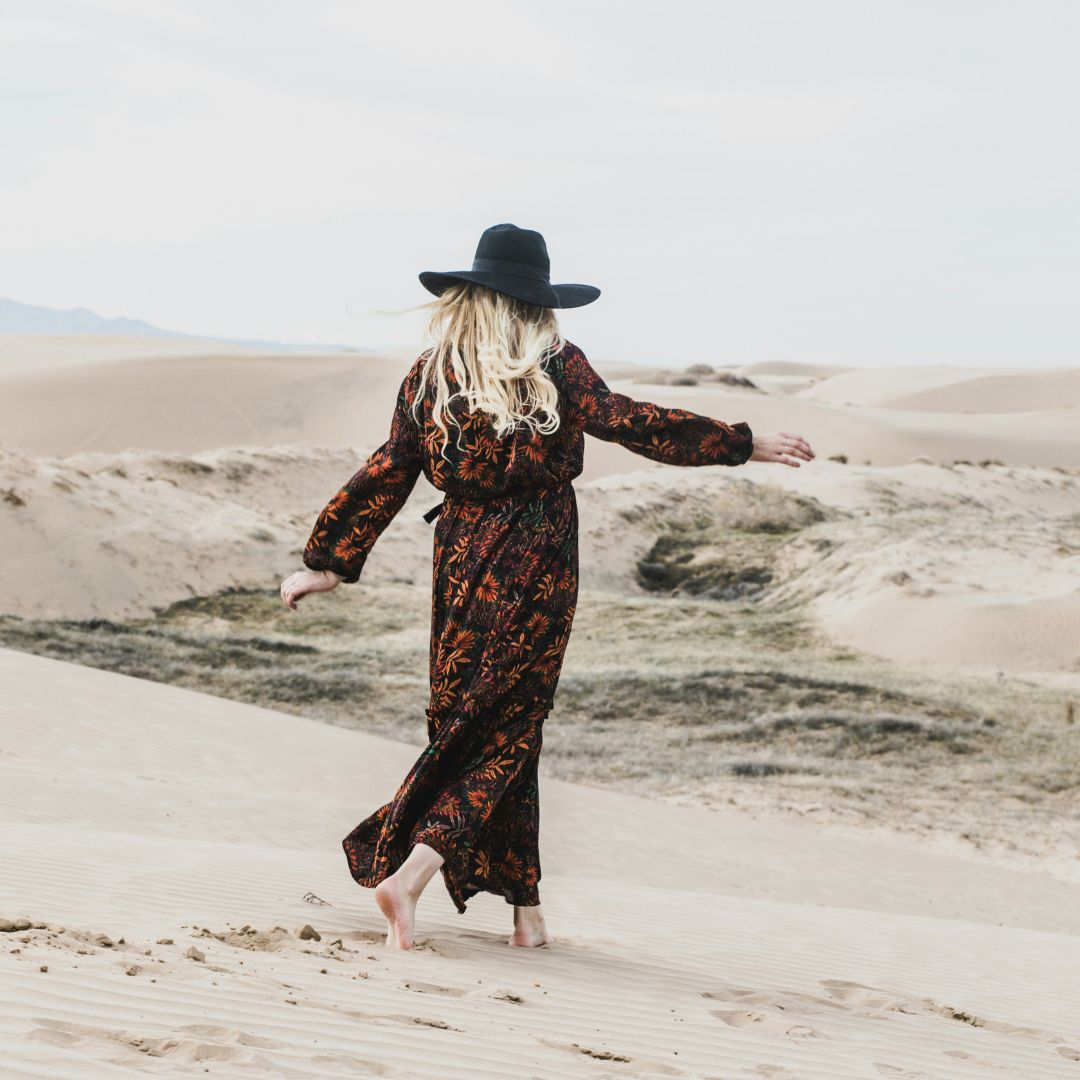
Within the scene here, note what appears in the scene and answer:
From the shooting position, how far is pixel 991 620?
1659cm

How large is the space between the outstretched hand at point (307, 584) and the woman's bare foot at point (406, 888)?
79 centimetres

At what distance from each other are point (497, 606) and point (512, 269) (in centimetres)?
94

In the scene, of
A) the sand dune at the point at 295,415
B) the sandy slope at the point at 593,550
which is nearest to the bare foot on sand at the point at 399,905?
the sandy slope at the point at 593,550

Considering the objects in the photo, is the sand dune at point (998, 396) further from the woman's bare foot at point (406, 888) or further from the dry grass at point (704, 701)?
the woman's bare foot at point (406, 888)

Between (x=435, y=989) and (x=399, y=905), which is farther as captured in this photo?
(x=399, y=905)

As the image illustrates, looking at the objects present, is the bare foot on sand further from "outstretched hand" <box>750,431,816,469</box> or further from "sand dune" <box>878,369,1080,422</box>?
"sand dune" <box>878,369,1080,422</box>

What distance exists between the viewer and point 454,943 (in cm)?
423

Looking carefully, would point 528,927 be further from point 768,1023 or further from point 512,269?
point 512,269

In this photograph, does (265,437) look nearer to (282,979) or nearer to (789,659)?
(789,659)

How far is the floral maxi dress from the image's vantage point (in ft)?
13.1

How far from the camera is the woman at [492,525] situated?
400 cm

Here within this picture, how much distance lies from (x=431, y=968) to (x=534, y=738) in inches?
27.1

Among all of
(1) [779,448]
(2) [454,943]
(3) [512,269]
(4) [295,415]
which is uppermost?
(4) [295,415]

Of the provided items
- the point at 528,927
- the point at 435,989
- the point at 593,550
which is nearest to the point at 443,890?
the point at 528,927
